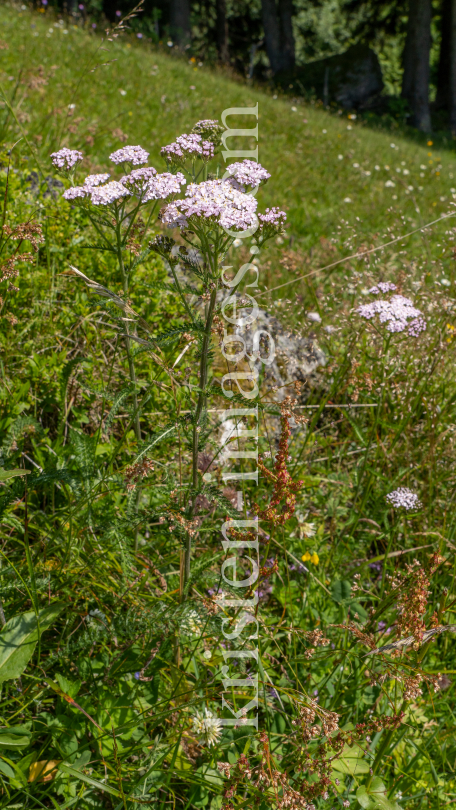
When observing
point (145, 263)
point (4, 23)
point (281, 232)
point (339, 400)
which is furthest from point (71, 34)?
point (281, 232)

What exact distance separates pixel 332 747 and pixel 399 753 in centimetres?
56

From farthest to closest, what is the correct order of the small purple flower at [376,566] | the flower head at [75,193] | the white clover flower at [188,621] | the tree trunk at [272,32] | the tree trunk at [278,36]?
1. the tree trunk at [278,36]
2. the tree trunk at [272,32]
3. the small purple flower at [376,566]
4. the flower head at [75,193]
5. the white clover flower at [188,621]

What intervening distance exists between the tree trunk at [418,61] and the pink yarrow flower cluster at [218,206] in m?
23.0

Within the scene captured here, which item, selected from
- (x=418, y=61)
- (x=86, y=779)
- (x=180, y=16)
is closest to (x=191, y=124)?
(x=86, y=779)

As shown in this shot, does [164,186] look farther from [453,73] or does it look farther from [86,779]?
[453,73]

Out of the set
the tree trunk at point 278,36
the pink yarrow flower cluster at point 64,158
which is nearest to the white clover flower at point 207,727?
the pink yarrow flower cluster at point 64,158

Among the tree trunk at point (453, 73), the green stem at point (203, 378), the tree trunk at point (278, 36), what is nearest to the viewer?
the green stem at point (203, 378)

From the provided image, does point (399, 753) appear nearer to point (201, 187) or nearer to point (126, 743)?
point (126, 743)

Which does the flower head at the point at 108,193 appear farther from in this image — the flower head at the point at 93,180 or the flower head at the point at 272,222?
the flower head at the point at 272,222

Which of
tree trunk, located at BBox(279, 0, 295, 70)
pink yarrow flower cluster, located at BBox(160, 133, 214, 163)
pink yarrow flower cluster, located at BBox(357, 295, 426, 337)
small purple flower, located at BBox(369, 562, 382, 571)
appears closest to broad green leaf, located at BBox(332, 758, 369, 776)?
small purple flower, located at BBox(369, 562, 382, 571)

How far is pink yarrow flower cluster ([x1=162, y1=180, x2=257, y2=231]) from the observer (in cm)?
149

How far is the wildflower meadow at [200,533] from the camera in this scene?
62.6 inches

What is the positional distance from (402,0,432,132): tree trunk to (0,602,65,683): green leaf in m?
23.6

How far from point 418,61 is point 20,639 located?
980 inches
